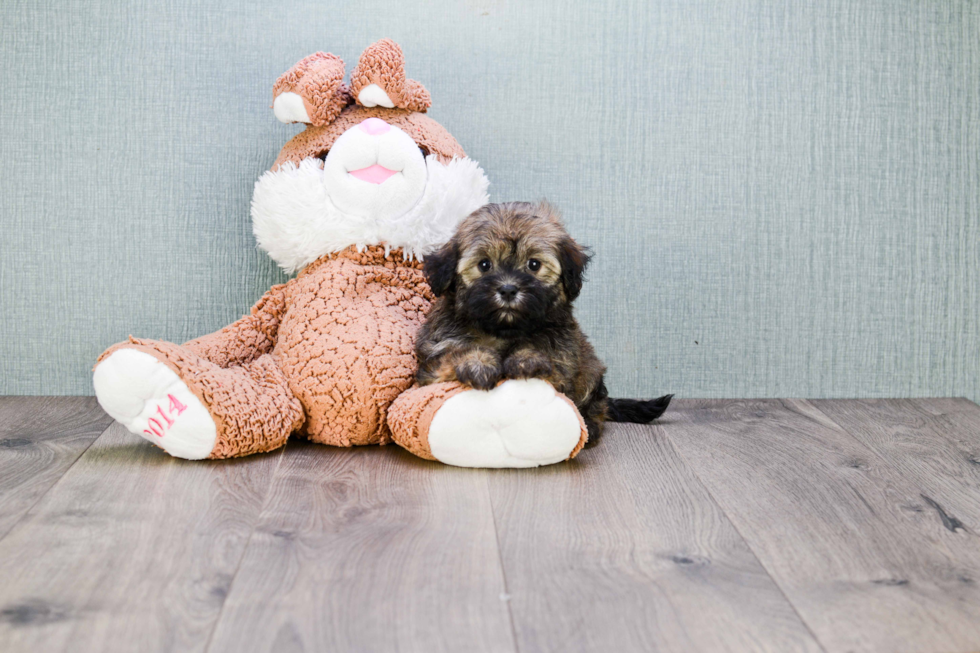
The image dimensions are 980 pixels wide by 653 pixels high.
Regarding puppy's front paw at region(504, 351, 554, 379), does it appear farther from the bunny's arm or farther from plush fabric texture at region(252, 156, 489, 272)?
the bunny's arm

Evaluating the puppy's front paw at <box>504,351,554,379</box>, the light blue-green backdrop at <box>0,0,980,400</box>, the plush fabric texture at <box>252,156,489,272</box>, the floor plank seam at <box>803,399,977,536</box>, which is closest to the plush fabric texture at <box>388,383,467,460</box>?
the puppy's front paw at <box>504,351,554,379</box>

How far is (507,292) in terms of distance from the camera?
1740 mm

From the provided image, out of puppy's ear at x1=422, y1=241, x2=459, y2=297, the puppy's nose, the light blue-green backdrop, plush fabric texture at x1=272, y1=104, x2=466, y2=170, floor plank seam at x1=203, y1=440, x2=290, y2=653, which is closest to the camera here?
floor plank seam at x1=203, y1=440, x2=290, y2=653

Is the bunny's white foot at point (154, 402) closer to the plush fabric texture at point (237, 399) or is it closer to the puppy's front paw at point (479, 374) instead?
the plush fabric texture at point (237, 399)

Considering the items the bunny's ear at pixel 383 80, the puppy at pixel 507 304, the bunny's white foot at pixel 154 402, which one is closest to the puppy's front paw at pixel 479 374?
the puppy at pixel 507 304

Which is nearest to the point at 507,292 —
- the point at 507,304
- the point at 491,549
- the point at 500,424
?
the point at 507,304

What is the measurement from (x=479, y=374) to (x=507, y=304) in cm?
16

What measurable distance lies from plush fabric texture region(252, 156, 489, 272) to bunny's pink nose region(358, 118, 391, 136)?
0.46ft

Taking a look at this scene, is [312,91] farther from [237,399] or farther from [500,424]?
[500,424]

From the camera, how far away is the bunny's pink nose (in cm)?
206

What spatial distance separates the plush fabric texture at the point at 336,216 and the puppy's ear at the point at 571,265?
0.41m

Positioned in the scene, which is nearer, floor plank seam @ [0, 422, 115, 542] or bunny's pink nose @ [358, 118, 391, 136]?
floor plank seam @ [0, 422, 115, 542]

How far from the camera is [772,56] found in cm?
251

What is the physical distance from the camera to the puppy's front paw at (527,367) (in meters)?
1.77
